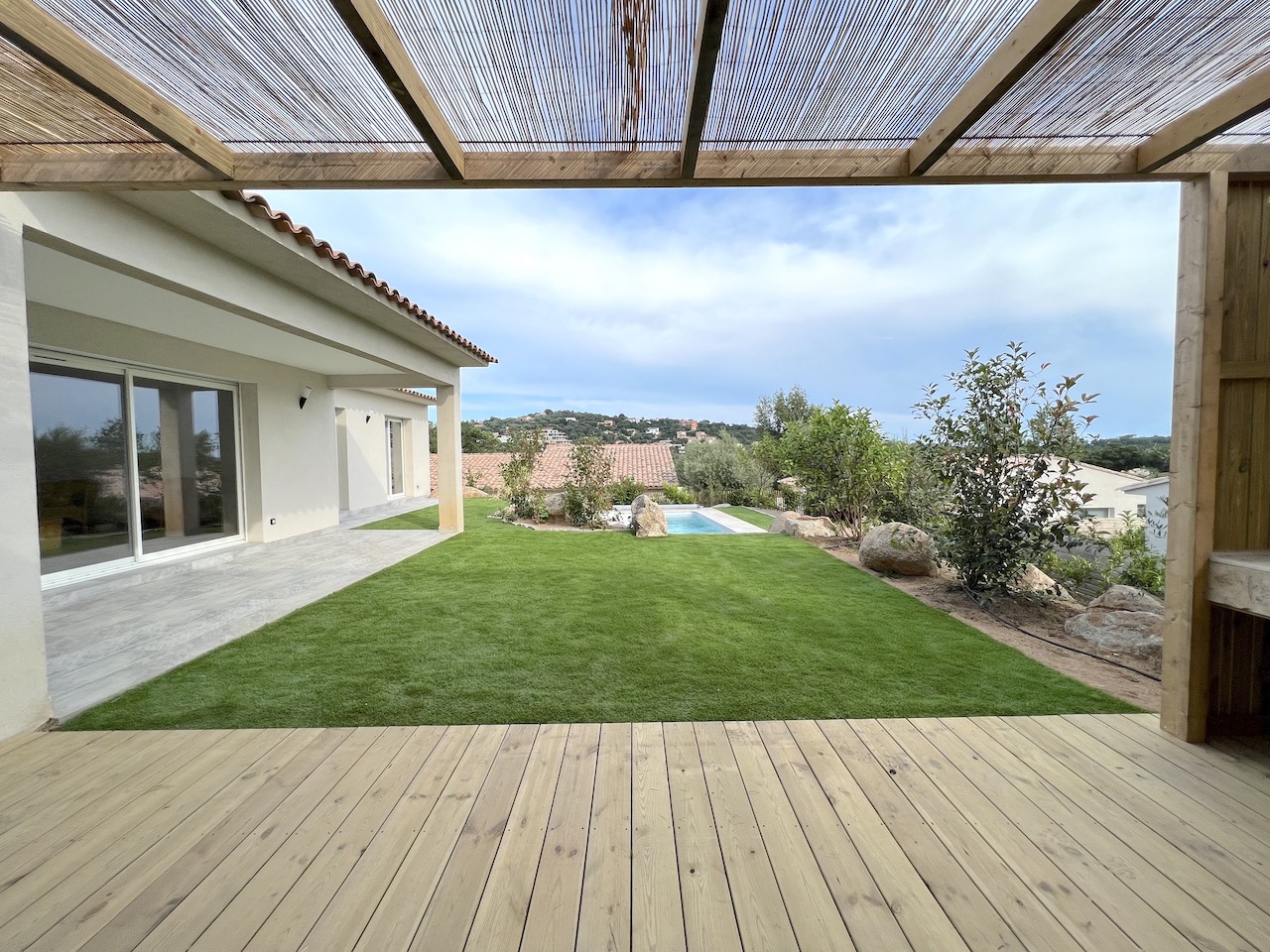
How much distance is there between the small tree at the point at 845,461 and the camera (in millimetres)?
8703

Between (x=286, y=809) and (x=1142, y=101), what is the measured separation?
4498 mm

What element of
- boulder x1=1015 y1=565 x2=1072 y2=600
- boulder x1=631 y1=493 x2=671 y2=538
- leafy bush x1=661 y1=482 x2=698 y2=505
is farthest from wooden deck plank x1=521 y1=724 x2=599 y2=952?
leafy bush x1=661 y1=482 x2=698 y2=505

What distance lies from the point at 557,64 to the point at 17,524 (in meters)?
3.50

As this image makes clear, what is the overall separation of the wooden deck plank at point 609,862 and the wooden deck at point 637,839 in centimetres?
1

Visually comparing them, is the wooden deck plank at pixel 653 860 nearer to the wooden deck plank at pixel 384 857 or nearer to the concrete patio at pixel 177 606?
the wooden deck plank at pixel 384 857

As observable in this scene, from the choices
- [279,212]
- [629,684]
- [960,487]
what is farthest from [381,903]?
[960,487]

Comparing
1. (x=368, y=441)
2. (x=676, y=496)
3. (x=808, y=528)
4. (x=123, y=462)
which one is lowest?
(x=676, y=496)

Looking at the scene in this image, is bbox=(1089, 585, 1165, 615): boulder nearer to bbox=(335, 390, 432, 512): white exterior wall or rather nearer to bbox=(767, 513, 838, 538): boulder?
bbox=(767, 513, 838, 538): boulder

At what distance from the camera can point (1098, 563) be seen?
7.11 meters

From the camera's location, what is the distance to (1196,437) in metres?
2.65

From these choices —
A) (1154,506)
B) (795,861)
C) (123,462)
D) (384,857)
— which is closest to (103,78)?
(384,857)

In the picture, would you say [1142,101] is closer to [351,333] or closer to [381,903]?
[381,903]

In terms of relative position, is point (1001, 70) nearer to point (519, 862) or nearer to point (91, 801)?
point (519, 862)

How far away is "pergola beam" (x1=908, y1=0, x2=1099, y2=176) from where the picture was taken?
166 cm
